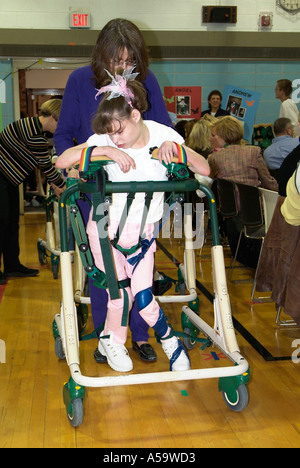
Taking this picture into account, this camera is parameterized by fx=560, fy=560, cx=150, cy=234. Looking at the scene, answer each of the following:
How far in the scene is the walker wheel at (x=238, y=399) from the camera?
2.33 metres

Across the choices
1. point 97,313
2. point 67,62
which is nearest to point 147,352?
point 97,313

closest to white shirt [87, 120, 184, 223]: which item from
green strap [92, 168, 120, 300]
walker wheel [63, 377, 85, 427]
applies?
green strap [92, 168, 120, 300]

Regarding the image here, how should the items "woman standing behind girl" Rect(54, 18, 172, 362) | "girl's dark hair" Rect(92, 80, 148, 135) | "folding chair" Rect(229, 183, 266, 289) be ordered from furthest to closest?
"folding chair" Rect(229, 183, 266, 289) → "woman standing behind girl" Rect(54, 18, 172, 362) → "girl's dark hair" Rect(92, 80, 148, 135)

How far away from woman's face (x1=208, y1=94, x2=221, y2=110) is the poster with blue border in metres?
0.25

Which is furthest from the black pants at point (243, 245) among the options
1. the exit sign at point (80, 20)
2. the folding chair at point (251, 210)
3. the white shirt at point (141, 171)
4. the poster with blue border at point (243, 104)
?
the exit sign at point (80, 20)

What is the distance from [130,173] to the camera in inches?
Result: 97.0

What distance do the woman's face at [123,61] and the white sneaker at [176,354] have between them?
4.22 ft

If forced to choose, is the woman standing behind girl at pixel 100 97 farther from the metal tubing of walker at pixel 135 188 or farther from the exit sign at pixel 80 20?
the exit sign at pixel 80 20

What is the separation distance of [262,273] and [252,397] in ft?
3.76

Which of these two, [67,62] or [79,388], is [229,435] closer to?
[79,388]

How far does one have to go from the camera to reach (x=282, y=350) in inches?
123

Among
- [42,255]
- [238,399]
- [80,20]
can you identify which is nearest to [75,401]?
[238,399]

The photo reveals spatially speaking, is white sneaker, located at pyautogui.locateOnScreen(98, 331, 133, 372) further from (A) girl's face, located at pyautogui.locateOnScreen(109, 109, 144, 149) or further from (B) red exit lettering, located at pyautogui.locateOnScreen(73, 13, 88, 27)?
(B) red exit lettering, located at pyautogui.locateOnScreen(73, 13, 88, 27)

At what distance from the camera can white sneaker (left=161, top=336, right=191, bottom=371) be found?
2.63 metres
